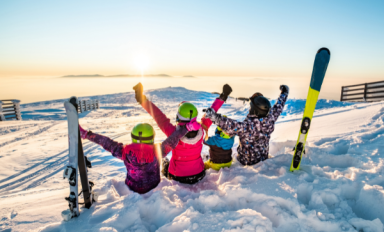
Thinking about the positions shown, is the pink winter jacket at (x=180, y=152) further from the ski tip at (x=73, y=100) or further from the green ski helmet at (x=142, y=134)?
the ski tip at (x=73, y=100)

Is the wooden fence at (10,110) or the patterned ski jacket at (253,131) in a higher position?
the patterned ski jacket at (253,131)

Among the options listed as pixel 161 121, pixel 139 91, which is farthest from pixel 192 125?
pixel 139 91

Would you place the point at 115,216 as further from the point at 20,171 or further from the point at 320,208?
the point at 20,171

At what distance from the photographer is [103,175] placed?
509 centimetres

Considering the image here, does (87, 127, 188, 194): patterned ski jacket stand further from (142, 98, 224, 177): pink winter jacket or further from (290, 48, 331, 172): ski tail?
(290, 48, 331, 172): ski tail

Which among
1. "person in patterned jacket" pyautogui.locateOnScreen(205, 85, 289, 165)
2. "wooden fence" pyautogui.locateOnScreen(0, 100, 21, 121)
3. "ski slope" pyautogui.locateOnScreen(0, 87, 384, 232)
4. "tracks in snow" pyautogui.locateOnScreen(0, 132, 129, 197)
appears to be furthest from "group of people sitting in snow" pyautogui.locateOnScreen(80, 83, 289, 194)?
"wooden fence" pyautogui.locateOnScreen(0, 100, 21, 121)

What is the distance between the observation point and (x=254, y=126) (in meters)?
3.28

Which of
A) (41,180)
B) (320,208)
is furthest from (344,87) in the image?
(41,180)

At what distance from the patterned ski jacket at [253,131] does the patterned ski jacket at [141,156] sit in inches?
31.4

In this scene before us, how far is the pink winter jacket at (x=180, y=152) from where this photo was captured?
3121 millimetres

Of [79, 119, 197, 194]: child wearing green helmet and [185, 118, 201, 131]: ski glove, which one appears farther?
[185, 118, 201, 131]: ski glove

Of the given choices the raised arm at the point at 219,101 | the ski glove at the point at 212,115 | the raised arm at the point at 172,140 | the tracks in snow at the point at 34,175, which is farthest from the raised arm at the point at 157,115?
the tracks in snow at the point at 34,175

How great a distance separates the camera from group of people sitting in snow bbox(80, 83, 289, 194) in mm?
2697

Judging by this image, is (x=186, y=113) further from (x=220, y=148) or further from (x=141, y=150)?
(x=220, y=148)
